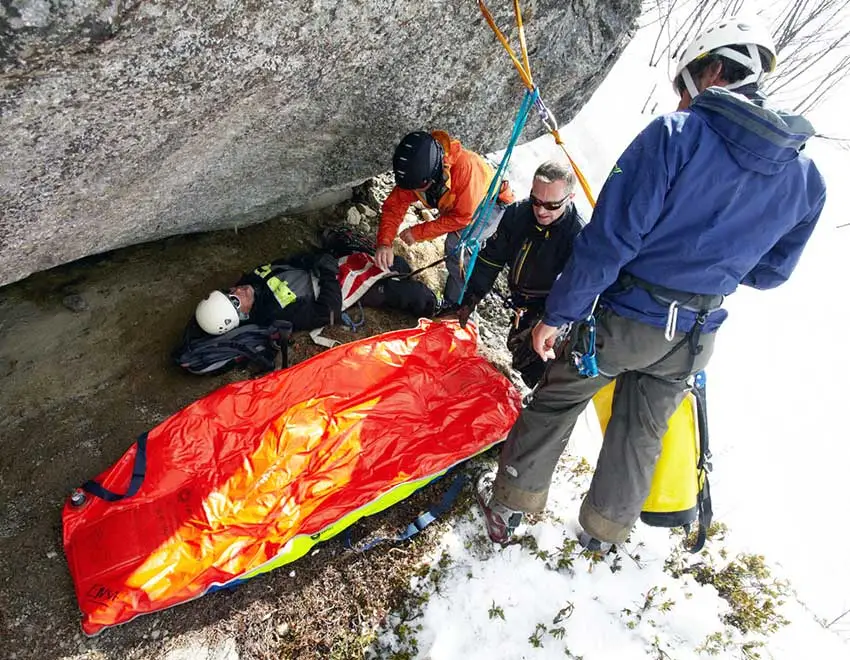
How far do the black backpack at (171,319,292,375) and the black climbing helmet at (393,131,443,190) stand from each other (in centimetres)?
165

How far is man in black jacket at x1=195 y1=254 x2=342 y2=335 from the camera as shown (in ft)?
15.2

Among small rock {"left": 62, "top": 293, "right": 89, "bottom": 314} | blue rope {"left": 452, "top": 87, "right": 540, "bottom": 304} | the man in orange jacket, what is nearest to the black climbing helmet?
the man in orange jacket

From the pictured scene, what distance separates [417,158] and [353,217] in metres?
2.22

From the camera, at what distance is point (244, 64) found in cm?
282

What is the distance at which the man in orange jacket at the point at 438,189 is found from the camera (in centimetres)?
399

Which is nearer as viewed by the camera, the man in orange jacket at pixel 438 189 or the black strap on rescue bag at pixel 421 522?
the black strap on rescue bag at pixel 421 522

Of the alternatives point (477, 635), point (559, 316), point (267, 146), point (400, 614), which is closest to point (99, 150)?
point (267, 146)

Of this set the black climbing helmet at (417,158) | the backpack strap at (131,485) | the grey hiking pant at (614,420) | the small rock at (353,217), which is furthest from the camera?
the small rock at (353,217)

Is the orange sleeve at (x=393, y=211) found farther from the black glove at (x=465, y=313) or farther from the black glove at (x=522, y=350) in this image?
the black glove at (x=522, y=350)

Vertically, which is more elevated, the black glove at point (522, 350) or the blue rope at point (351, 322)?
the black glove at point (522, 350)

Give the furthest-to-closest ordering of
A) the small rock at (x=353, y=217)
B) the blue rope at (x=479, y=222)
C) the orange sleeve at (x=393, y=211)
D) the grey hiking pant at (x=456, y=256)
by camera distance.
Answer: the small rock at (x=353, y=217), the grey hiking pant at (x=456, y=256), the orange sleeve at (x=393, y=211), the blue rope at (x=479, y=222)

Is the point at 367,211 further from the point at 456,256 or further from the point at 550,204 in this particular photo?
the point at 550,204

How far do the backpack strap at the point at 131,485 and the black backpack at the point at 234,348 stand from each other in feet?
2.96

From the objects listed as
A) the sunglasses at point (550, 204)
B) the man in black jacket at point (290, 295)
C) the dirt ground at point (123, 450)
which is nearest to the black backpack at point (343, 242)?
the man in black jacket at point (290, 295)
